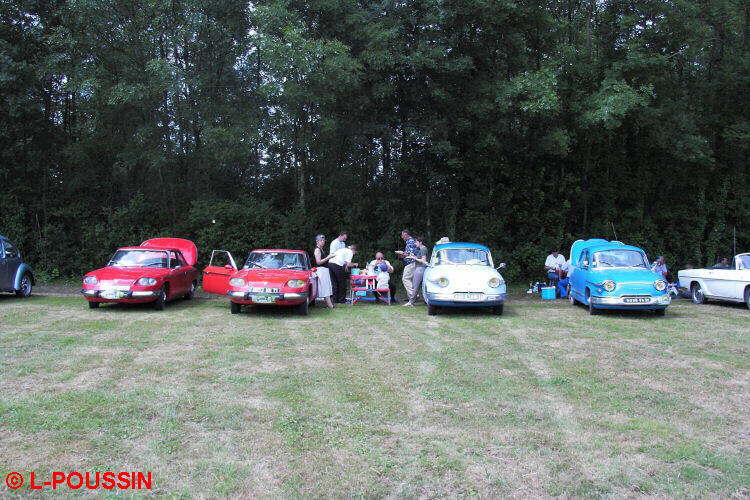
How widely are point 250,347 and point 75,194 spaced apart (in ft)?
51.4

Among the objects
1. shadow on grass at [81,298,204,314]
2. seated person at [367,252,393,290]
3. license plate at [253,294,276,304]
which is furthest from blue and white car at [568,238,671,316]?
shadow on grass at [81,298,204,314]

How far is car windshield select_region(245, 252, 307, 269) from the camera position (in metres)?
11.7

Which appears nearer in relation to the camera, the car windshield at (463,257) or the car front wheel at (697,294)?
the car windshield at (463,257)

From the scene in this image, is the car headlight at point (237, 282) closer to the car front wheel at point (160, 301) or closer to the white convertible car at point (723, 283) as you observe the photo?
the car front wheel at point (160, 301)

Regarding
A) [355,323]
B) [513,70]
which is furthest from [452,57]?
[355,323]

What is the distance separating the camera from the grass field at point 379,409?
362 cm

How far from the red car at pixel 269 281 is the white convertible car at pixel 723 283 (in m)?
10.9

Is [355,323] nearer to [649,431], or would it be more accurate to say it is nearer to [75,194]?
[649,431]

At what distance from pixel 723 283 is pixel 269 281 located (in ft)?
39.4

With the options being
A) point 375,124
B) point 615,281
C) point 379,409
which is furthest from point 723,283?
point 379,409

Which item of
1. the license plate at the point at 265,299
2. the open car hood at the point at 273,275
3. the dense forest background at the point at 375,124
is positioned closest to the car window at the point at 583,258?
the dense forest background at the point at 375,124

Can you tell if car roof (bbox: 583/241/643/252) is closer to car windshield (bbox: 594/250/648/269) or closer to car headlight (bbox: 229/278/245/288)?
car windshield (bbox: 594/250/648/269)

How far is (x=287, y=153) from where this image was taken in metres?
19.2

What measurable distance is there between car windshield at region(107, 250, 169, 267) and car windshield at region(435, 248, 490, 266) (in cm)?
686
